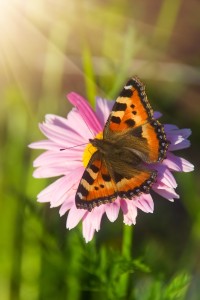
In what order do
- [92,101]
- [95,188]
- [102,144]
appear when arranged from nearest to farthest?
1. [95,188]
2. [102,144]
3. [92,101]

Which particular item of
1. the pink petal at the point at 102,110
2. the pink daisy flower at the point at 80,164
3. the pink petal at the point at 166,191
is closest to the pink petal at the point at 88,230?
the pink daisy flower at the point at 80,164

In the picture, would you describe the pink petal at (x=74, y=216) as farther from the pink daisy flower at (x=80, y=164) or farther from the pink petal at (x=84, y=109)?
the pink petal at (x=84, y=109)

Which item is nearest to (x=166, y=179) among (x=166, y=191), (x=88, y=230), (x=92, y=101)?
(x=166, y=191)

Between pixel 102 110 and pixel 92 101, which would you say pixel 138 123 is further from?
pixel 92 101

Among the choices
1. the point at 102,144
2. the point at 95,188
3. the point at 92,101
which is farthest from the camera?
the point at 92,101

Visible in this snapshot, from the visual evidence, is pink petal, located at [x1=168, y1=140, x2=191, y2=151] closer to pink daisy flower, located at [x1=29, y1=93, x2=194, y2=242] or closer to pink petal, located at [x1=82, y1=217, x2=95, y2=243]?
pink daisy flower, located at [x1=29, y1=93, x2=194, y2=242]

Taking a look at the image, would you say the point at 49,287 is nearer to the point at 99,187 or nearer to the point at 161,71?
the point at 99,187

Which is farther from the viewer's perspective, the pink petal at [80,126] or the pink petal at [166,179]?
the pink petal at [80,126]

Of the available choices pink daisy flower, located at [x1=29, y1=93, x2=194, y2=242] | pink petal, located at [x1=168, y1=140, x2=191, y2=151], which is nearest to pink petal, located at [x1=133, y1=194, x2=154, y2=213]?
pink daisy flower, located at [x1=29, y1=93, x2=194, y2=242]
